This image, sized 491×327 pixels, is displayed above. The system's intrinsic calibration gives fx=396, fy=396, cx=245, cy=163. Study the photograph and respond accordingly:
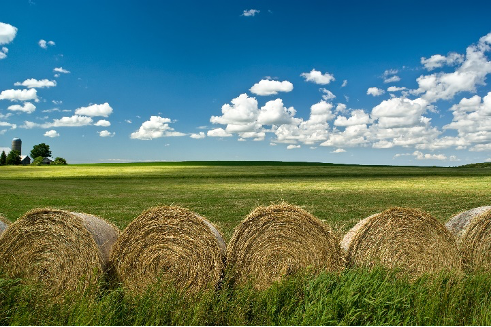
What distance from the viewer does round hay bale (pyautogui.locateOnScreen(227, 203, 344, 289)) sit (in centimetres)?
579

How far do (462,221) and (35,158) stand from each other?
406 ft

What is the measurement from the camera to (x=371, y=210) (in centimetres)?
1770

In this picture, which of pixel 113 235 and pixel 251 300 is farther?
pixel 113 235

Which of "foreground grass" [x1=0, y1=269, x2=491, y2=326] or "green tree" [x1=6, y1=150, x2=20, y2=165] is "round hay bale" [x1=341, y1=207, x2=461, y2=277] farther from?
"green tree" [x1=6, y1=150, x2=20, y2=165]

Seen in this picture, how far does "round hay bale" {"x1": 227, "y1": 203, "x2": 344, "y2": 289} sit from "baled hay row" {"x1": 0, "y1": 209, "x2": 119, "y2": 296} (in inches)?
76.9

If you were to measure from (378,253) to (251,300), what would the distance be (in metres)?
2.40

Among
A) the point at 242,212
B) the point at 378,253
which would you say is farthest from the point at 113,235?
the point at 242,212

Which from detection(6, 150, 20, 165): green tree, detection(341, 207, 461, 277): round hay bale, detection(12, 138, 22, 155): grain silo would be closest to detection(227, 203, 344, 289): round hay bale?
detection(341, 207, 461, 277): round hay bale

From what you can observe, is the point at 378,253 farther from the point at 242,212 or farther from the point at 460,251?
the point at 242,212

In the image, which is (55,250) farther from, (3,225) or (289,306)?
(289,306)

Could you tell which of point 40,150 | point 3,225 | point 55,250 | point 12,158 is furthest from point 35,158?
point 55,250

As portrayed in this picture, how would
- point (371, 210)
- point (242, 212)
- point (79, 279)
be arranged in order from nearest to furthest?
1. point (79, 279)
2. point (242, 212)
3. point (371, 210)

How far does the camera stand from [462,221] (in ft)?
24.0

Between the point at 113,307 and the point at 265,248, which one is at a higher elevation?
the point at 265,248
